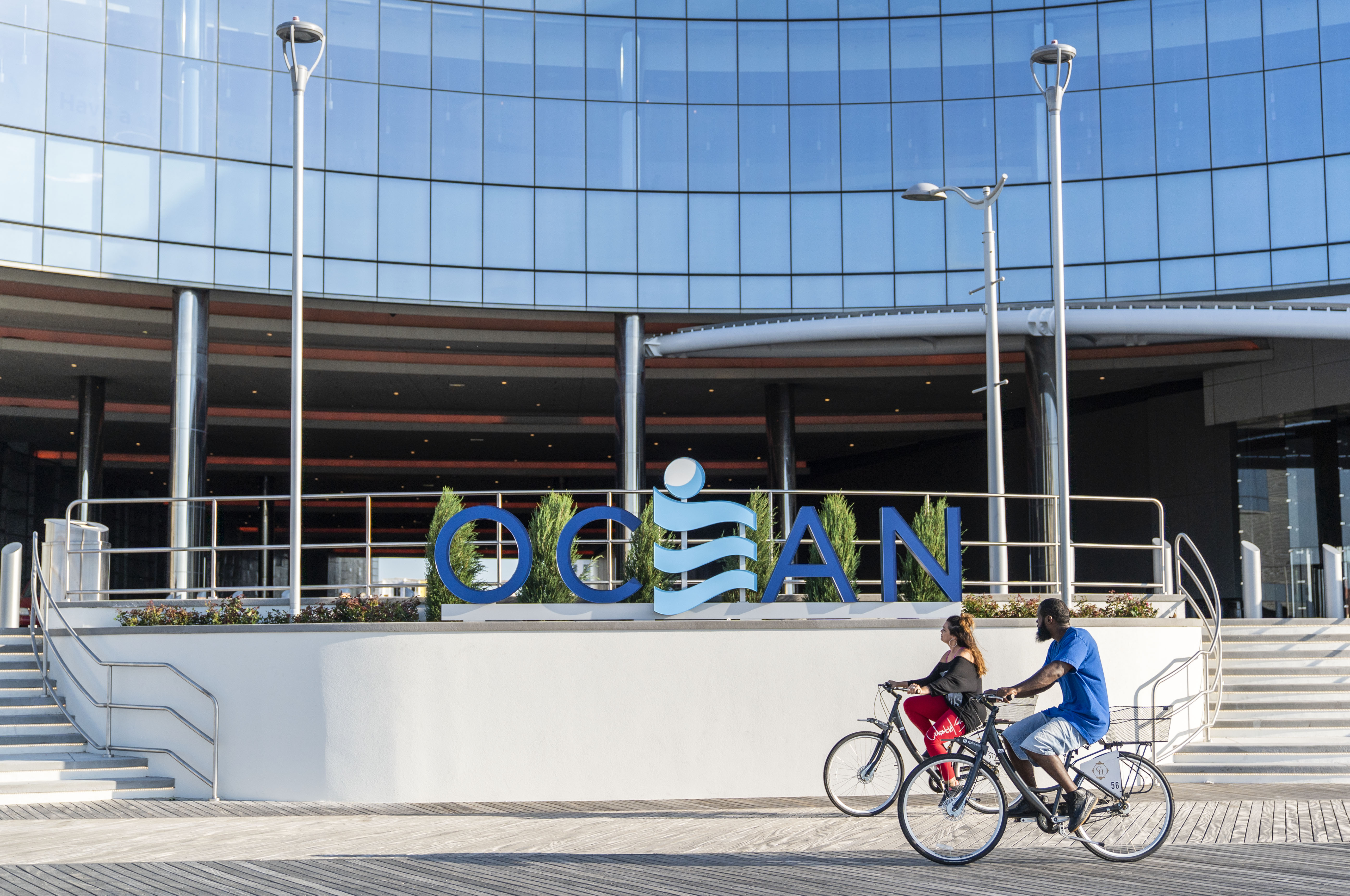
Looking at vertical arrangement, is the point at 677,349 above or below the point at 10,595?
above

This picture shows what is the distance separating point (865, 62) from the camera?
3081 cm

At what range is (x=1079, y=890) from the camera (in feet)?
25.5

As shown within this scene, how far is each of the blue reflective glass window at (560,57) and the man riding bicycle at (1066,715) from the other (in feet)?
78.5

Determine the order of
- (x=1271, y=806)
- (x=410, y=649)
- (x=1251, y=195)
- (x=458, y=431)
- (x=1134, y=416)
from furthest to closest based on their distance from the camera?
(x=458, y=431) < (x=1134, y=416) < (x=1251, y=195) < (x=410, y=649) < (x=1271, y=806)

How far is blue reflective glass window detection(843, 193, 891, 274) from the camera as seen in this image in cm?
3058

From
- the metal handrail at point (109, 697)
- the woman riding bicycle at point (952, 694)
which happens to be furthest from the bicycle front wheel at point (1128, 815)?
the metal handrail at point (109, 697)

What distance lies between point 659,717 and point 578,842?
3182 millimetres

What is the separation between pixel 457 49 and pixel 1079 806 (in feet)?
83.0

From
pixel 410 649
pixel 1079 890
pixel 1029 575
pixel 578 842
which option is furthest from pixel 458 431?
pixel 1079 890

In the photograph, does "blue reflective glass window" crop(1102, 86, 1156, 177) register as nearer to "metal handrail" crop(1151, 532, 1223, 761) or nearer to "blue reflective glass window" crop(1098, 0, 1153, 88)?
"blue reflective glass window" crop(1098, 0, 1153, 88)

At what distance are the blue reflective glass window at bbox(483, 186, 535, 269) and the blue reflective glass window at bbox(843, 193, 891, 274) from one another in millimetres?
7567

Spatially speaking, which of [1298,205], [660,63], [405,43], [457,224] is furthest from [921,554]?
[405,43]

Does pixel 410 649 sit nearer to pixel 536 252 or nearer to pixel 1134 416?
pixel 536 252

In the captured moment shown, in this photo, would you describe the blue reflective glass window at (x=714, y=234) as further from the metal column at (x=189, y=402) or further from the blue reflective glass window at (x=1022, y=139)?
the metal column at (x=189, y=402)
